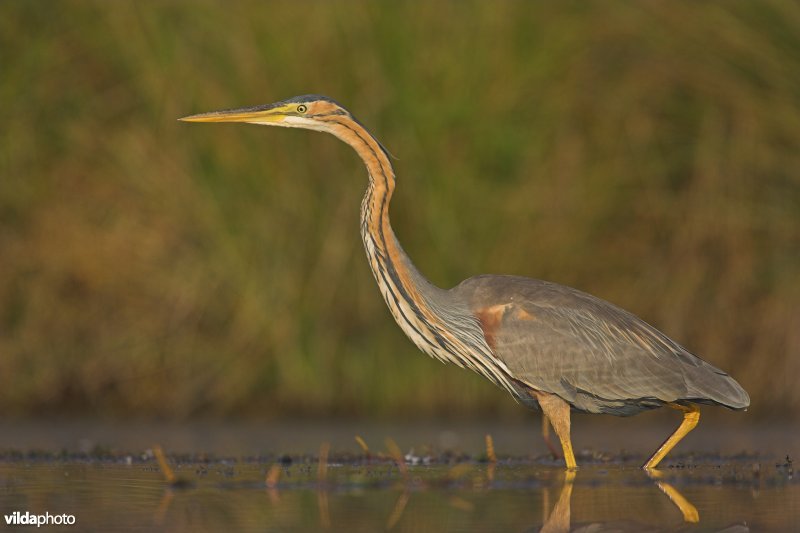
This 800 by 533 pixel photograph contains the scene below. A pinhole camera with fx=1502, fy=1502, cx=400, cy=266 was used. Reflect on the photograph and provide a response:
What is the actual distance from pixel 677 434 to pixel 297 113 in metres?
2.89

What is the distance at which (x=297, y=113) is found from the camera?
29.2 feet

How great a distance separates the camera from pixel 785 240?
12008 millimetres

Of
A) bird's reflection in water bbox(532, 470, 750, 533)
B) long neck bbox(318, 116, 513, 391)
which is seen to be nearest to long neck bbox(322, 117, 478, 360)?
long neck bbox(318, 116, 513, 391)

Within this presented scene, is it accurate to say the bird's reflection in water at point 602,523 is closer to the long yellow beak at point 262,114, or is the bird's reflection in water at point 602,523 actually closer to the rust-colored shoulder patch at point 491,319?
the rust-colored shoulder patch at point 491,319

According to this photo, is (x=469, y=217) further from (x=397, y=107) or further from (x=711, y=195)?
(x=711, y=195)

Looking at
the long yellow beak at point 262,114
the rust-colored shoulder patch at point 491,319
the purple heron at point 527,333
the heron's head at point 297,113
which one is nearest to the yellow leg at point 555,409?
the purple heron at point 527,333

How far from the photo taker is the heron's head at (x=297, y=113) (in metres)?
8.82

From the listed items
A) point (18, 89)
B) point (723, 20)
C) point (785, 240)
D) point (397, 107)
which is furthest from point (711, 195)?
point (18, 89)

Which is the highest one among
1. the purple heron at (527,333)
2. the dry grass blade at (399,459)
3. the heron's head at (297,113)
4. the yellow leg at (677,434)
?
the heron's head at (297,113)

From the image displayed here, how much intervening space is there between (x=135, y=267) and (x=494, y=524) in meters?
7.22

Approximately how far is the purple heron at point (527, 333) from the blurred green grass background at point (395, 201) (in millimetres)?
3130

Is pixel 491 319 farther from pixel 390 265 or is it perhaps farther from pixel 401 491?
pixel 401 491

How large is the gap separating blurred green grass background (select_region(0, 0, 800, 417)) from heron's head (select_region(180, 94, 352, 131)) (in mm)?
3324

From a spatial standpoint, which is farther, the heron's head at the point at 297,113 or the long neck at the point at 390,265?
the heron's head at the point at 297,113
